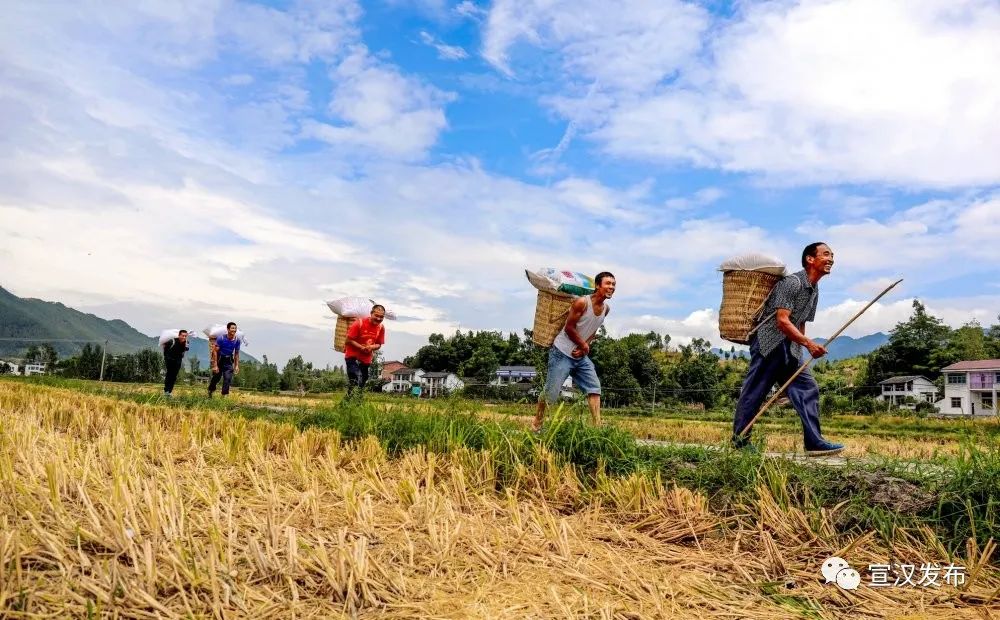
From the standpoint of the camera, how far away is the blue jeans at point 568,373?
6863mm

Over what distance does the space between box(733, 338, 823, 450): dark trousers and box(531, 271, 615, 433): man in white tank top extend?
4.80ft

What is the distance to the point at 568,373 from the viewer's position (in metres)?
7.04

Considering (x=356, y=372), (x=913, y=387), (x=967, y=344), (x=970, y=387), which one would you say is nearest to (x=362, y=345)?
(x=356, y=372)

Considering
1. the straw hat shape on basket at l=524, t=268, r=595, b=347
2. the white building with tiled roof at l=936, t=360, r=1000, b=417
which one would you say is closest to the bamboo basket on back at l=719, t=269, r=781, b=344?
the straw hat shape on basket at l=524, t=268, r=595, b=347

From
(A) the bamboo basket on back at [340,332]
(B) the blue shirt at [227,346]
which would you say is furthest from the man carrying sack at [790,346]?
(B) the blue shirt at [227,346]

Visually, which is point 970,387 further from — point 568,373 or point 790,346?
point 790,346

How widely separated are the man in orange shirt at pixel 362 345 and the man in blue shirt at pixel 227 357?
216 inches

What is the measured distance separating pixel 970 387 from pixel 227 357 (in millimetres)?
60628

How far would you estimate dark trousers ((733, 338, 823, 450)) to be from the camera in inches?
215

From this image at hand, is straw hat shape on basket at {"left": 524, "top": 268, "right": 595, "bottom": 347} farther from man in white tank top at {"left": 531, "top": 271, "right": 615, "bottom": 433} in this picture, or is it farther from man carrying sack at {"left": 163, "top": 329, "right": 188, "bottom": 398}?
man carrying sack at {"left": 163, "top": 329, "right": 188, "bottom": 398}

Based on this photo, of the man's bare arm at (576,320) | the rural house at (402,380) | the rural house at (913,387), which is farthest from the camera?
the rural house at (402,380)

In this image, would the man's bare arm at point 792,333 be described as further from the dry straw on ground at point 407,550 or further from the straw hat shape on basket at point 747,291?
the dry straw on ground at point 407,550

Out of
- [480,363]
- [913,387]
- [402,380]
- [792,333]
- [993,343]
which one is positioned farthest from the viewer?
[402,380]

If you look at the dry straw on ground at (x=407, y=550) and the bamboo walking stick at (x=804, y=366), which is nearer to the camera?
the dry straw on ground at (x=407, y=550)
